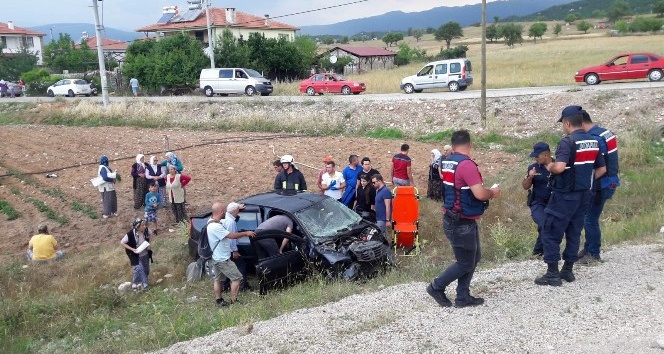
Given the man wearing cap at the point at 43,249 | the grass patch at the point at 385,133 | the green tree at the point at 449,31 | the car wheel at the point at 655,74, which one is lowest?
the man wearing cap at the point at 43,249

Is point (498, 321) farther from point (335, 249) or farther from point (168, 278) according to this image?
point (168, 278)

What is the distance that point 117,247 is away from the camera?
11.1 metres

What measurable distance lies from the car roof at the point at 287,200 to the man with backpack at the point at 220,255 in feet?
3.38

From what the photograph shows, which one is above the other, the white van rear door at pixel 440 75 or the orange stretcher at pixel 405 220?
the white van rear door at pixel 440 75

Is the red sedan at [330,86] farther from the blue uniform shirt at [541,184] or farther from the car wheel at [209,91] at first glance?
the blue uniform shirt at [541,184]

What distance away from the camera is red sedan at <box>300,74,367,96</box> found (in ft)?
102

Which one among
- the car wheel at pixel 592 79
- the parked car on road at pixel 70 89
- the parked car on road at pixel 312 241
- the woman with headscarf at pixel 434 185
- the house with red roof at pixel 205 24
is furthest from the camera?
the house with red roof at pixel 205 24

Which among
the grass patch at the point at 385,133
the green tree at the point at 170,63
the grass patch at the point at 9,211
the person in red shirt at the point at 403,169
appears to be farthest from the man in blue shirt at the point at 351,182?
the green tree at the point at 170,63

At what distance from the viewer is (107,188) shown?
12.5 meters

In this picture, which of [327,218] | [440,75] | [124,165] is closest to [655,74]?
[440,75]

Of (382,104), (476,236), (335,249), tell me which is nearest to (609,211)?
(335,249)

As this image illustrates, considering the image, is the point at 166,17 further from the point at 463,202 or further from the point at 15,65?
the point at 463,202

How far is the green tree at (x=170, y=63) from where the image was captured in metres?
38.5

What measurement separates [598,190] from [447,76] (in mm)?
21940
